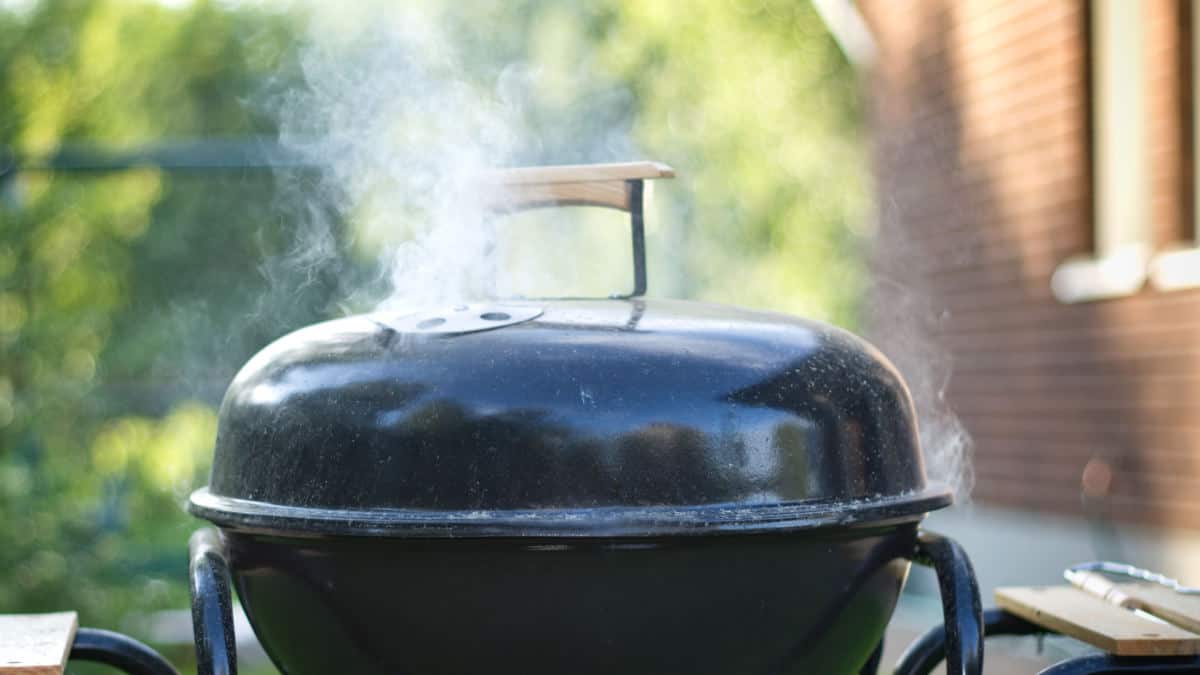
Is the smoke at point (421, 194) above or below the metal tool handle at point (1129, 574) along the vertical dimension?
above

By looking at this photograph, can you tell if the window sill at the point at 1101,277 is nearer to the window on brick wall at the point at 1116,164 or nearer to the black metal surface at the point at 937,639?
the window on brick wall at the point at 1116,164

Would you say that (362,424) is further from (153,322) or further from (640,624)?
(153,322)

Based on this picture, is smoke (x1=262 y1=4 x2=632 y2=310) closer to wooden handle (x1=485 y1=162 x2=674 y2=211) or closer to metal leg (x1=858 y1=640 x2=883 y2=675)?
wooden handle (x1=485 y1=162 x2=674 y2=211)

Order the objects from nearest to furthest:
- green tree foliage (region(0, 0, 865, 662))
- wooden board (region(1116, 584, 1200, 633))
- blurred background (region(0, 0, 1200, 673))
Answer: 1. wooden board (region(1116, 584, 1200, 633))
2. blurred background (region(0, 0, 1200, 673))
3. green tree foliage (region(0, 0, 865, 662))

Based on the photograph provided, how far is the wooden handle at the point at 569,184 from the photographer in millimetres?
2480

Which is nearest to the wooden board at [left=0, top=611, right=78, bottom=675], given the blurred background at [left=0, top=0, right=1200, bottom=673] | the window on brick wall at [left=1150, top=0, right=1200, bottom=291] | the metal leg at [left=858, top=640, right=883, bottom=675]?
the blurred background at [left=0, top=0, right=1200, bottom=673]

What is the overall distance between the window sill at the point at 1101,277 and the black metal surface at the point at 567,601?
399 cm

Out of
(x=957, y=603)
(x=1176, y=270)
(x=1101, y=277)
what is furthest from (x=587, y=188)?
(x=1101, y=277)

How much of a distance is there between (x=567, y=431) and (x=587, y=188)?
74 cm

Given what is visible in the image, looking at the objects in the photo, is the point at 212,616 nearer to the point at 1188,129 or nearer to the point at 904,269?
the point at 1188,129

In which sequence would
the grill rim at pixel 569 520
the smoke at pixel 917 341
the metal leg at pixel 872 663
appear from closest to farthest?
1. the grill rim at pixel 569 520
2. the metal leg at pixel 872 663
3. the smoke at pixel 917 341

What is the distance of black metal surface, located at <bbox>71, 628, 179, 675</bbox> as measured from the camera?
8.14 ft

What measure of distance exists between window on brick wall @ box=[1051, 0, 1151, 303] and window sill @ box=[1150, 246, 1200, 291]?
10 centimetres

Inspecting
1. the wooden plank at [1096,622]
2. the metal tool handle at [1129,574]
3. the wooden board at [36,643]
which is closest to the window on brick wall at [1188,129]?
the metal tool handle at [1129,574]
